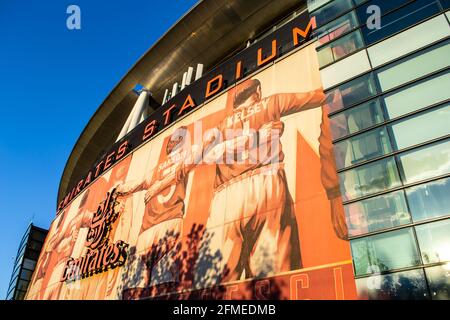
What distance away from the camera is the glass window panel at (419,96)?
9562 mm

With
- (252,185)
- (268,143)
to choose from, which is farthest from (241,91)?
(252,185)

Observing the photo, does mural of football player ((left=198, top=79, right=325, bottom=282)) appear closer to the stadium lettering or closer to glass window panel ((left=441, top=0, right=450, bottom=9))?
the stadium lettering

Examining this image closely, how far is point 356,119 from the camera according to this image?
11062 mm

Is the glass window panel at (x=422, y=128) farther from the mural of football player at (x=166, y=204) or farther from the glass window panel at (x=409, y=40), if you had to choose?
the mural of football player at (x=166, y=204)

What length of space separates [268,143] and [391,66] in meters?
6.09

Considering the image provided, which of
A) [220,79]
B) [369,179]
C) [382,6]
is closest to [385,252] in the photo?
[369,179]

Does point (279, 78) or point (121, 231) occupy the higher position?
point (279, 78)

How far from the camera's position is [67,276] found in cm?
2453

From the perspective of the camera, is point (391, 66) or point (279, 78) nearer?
point (391, 66)

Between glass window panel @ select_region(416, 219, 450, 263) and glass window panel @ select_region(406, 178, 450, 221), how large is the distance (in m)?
0.28

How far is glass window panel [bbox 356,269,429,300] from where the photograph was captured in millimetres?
7598

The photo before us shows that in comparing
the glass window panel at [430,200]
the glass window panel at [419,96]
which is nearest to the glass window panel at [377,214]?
the glass window panel at [430,200]

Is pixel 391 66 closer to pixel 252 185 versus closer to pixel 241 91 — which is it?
pixel 252 185

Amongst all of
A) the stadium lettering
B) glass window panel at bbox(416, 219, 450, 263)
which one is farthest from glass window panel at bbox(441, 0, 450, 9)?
glass window panel at bbox(416, 219, 450, 263)
